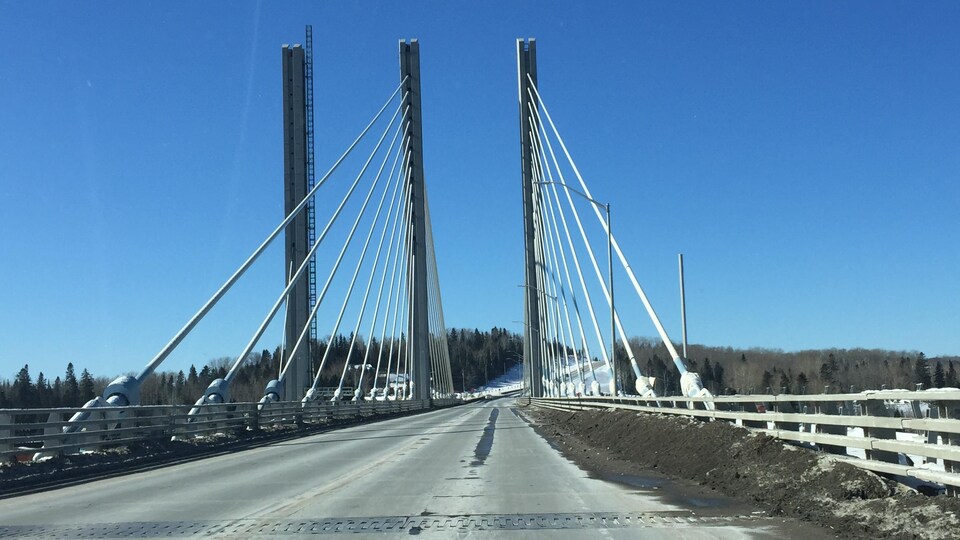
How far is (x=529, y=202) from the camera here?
205 feet

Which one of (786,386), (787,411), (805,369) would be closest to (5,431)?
(787,411)

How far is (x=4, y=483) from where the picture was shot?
562 inches

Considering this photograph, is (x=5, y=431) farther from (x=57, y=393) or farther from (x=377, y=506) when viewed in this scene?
(x=57, y=393)

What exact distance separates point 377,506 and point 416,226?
2101 inches

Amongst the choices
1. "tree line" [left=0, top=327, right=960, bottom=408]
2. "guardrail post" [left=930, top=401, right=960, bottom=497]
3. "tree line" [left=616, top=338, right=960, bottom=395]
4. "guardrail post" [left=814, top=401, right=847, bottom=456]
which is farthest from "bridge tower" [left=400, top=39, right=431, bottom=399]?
"guardrail post" [left=930, top=401, right=960, bottom=497]

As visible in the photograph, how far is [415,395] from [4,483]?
55974 millimetres

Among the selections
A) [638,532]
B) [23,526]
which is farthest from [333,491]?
[638,532]

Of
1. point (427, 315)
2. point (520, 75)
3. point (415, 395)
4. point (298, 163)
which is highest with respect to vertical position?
point (520, 75)

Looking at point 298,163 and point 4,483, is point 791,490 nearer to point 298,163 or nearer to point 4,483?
point 4,483

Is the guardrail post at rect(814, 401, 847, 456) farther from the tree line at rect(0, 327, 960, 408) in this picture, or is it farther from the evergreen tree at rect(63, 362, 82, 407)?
the evergreen tree at rect(63, 362, 82, 407)

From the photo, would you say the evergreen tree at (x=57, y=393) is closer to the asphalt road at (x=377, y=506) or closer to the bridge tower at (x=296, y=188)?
the bridge tower at (x=296, y=188)

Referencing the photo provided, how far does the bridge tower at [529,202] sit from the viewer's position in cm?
5297

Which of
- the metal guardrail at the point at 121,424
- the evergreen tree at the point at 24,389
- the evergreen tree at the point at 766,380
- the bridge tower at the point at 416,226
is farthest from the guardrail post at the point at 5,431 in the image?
the evergreen tree at the point at 766,380

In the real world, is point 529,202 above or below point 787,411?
above
